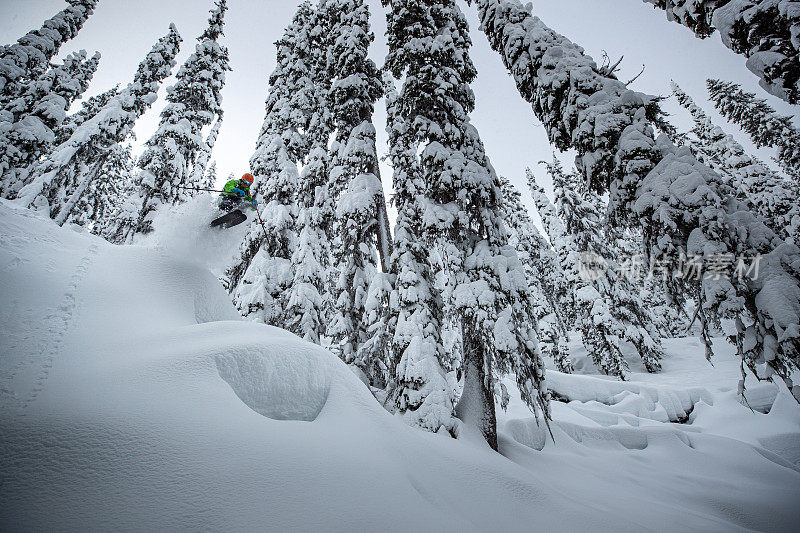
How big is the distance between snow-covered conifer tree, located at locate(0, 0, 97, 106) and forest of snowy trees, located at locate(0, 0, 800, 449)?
14 centimetres

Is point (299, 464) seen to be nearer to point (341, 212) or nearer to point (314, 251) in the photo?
point (341, 212)

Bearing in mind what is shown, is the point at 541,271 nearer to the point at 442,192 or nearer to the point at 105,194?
the point at 442,192

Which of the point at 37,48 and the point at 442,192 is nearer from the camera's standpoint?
the point at 442,192

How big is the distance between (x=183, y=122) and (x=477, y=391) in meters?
20.8

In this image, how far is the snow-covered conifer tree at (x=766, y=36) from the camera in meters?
4.77

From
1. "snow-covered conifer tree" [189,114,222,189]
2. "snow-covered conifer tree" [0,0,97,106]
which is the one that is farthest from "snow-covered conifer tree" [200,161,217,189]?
"snow-covered conifer tree" [0,0,97,106]

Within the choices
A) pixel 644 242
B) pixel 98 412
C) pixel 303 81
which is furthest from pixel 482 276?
pixel 303 81

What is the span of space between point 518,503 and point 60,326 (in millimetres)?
5082

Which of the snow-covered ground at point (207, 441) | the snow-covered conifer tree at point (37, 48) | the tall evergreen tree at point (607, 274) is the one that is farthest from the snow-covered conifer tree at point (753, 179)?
the snow-covered conifer tree at point (37, 48)

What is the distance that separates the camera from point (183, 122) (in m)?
17.9

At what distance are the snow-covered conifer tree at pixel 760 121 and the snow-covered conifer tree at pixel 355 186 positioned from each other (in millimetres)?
28950

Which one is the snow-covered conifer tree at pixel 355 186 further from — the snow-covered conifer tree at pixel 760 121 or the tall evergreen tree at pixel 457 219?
the snow-covered conifer tree at pixel 760 121

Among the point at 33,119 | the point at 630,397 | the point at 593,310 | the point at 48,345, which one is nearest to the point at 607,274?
the point at 593,310

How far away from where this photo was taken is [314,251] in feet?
40.2
